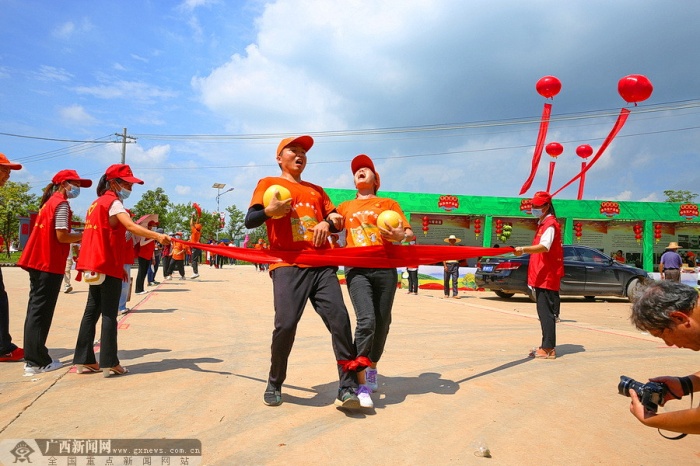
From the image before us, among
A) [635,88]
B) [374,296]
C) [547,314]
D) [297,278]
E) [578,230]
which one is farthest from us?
[578,230]

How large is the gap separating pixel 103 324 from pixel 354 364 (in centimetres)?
247

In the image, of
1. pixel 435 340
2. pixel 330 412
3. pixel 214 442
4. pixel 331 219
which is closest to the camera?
pixel 214 442

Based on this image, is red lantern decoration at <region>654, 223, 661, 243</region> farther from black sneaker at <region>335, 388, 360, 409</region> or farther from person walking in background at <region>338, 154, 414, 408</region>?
black sneaker at <region>335, 388, 360, 409</region>

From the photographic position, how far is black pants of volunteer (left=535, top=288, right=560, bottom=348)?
5.79 m

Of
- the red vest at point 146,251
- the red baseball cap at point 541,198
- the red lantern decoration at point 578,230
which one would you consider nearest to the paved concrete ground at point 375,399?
the red baseball cap at point 541,198

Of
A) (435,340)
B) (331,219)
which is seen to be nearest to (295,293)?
(331,219)

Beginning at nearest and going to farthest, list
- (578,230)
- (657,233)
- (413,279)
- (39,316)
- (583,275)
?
1. (39,316)
2. (583,275)
3. (413,279)
4. (578,230)
5. (657,233)

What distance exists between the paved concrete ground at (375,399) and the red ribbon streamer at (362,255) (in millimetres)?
1110

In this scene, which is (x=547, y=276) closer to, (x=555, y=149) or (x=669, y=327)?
(x=669, y=327)

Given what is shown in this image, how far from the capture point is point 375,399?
13.0 ft

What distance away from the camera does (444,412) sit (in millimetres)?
3627

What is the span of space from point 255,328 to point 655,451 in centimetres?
570

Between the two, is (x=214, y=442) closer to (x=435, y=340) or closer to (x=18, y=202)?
(x=435, y=340)

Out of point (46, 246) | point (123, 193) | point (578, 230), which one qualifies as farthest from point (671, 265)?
point (578, 230)
